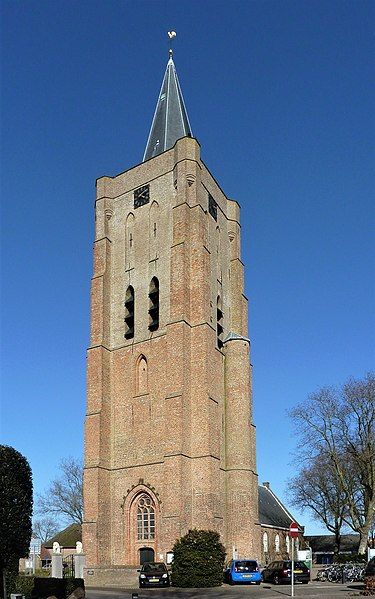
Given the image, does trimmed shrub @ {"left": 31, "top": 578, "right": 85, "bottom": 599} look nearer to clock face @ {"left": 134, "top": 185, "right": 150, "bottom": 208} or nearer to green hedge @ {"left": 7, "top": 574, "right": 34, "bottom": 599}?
green hedge @ {"left": 7, "top": 574, "right": 34, "bottom": 599}

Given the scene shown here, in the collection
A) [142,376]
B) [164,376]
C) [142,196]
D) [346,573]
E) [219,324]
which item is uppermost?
[142,196]

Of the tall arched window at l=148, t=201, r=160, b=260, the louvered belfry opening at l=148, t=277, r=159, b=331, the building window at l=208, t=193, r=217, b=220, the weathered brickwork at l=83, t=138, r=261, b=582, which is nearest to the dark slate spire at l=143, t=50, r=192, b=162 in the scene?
the weathered brickwork at l=83, t=138, r=261, b=582

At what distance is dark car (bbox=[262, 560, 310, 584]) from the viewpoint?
107 ft

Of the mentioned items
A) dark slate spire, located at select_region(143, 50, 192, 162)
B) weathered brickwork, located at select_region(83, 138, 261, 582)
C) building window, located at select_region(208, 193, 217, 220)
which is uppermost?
dark slate spire, located at select_region(143, 50, 192, 162)

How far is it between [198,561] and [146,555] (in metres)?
8.37

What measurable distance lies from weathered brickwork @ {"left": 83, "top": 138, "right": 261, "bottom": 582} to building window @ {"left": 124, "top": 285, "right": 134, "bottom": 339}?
12.8 inches

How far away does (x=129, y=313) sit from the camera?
4497 cm

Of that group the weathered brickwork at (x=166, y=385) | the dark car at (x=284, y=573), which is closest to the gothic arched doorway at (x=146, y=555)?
the weathered brickwork at (x=166, y=385)

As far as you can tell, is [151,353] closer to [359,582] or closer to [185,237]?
[185,237]

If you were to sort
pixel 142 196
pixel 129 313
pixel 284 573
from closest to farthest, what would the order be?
pixel 284 573 → pixel 129 313 → pixel 142 196

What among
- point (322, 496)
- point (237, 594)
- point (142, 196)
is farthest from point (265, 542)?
point (237, 594)

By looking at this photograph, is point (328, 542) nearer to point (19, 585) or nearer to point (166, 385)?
point (166, 385)

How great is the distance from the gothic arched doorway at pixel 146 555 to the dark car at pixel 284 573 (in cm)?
766

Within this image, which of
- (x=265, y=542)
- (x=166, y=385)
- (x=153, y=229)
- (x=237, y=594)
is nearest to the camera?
(x=237, y=594)
